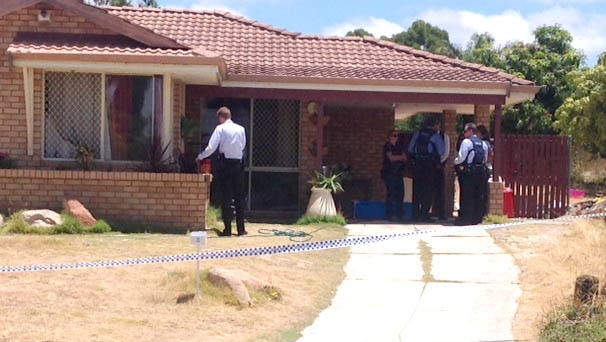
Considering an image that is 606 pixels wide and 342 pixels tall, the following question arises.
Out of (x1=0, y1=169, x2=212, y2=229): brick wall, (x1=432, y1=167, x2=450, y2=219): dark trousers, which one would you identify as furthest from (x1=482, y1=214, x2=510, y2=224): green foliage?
(x1=0, y1=169, x2=212, y2=229): brick wall

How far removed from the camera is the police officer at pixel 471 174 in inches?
615

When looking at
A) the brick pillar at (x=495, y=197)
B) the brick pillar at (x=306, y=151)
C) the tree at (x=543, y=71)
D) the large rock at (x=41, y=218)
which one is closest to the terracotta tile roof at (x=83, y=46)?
the large rock at (x=41, y=218)

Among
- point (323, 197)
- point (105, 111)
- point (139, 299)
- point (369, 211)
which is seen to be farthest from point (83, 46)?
point (139, 299)

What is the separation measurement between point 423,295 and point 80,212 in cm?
537

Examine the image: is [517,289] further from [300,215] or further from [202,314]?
[300,215]

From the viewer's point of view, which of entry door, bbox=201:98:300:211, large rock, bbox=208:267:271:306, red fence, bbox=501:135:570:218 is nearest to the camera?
large rock, bbox=208:267:271:306

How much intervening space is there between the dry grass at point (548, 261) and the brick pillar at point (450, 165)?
2.84m

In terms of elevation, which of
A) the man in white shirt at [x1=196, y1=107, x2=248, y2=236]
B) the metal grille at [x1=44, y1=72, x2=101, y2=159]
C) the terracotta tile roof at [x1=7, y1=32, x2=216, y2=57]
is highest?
the terracotta tile roof at [x1=7, y1=32, x2=216, y2=57]

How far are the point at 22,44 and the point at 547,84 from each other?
24.3 metres

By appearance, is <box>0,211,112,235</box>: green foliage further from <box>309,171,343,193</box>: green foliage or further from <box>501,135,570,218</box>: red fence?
<box>501,135,570,218</box>: red fence

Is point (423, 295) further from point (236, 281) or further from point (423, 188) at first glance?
point (423, 188)

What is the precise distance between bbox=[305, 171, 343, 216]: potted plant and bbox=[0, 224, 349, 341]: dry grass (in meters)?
4.25

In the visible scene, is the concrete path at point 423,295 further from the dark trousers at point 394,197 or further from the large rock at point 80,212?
the large rock at point 80,212

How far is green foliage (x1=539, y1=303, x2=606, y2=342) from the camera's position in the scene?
732 cm
